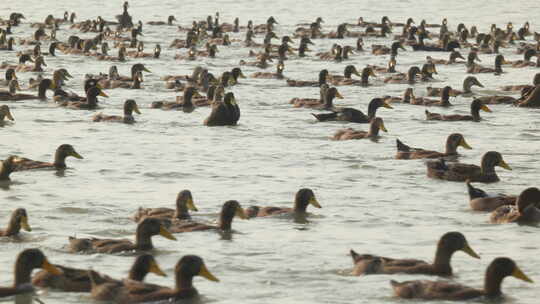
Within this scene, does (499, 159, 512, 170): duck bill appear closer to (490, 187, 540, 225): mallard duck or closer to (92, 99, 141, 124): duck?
(490, 187, 540, 225): mallard duck

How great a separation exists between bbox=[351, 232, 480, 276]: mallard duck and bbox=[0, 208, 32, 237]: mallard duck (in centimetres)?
392

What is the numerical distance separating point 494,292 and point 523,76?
77.7 ft

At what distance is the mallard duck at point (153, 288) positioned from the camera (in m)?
12.0

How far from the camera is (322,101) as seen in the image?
1128 inches

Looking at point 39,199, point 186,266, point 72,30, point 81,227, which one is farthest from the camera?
point 72,30

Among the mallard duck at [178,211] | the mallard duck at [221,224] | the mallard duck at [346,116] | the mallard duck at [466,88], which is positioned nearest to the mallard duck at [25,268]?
the mallard duck at [221,224]

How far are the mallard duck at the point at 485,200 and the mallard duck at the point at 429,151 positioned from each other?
418 centimetres

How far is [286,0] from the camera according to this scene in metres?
68.2

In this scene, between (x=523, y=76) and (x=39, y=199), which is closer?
(x=39, y=199)

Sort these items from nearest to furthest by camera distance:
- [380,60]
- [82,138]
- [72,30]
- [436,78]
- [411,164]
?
[411,164]
[82,138]
[436,78]
[380,60]
[72,30]

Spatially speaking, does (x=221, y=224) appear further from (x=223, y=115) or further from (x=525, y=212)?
(x=223, y=115)

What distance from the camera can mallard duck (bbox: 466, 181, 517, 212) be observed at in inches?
659

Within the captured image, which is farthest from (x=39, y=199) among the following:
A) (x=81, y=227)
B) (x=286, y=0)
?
(x=286, y=0)

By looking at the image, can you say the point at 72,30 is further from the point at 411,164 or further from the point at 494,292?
the point at 494,292
